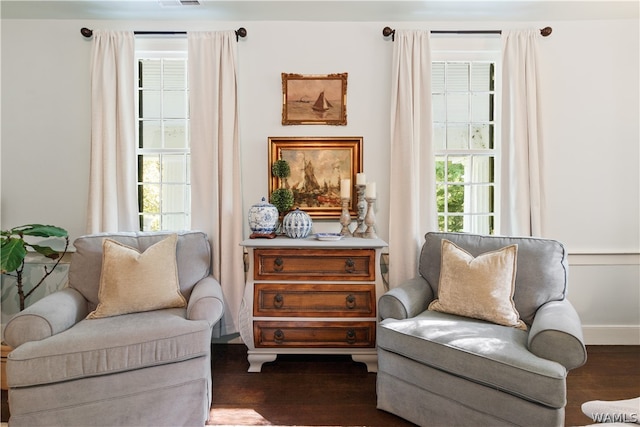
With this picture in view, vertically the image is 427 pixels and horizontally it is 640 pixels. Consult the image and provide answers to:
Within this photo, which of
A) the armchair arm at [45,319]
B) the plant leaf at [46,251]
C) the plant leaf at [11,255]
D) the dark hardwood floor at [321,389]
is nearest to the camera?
the armchair arm at [45,319]

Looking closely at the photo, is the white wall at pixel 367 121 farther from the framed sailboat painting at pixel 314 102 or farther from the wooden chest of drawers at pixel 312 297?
the wooden chest of drawers at pixel 312 297

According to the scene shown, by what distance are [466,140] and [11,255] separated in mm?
3514

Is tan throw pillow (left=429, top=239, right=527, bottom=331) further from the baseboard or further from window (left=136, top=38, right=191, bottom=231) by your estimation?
window (left=136, top=38, right=191, bottom=231)

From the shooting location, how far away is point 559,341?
1.78 metres

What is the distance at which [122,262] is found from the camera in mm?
2357

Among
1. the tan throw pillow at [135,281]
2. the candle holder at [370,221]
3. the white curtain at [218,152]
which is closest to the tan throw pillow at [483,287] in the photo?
the candle holder at [370,221]

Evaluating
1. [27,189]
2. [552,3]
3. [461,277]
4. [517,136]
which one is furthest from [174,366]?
[552,3]

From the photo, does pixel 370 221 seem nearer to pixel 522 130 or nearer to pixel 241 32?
pixel 522 130

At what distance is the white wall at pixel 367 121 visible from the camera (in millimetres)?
3109

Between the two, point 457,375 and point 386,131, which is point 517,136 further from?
point 457,375

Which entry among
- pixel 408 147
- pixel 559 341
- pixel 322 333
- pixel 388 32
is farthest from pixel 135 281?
pixel 388 32

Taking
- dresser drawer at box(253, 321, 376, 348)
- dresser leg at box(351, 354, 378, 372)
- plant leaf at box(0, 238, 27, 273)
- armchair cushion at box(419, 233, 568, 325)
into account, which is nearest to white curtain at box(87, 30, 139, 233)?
plant leaf at box(0, 238, 27, 273)

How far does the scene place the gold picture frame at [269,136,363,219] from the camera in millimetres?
A: 3123

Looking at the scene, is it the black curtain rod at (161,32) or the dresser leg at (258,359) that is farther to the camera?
the black curtain rod at (161,32)
